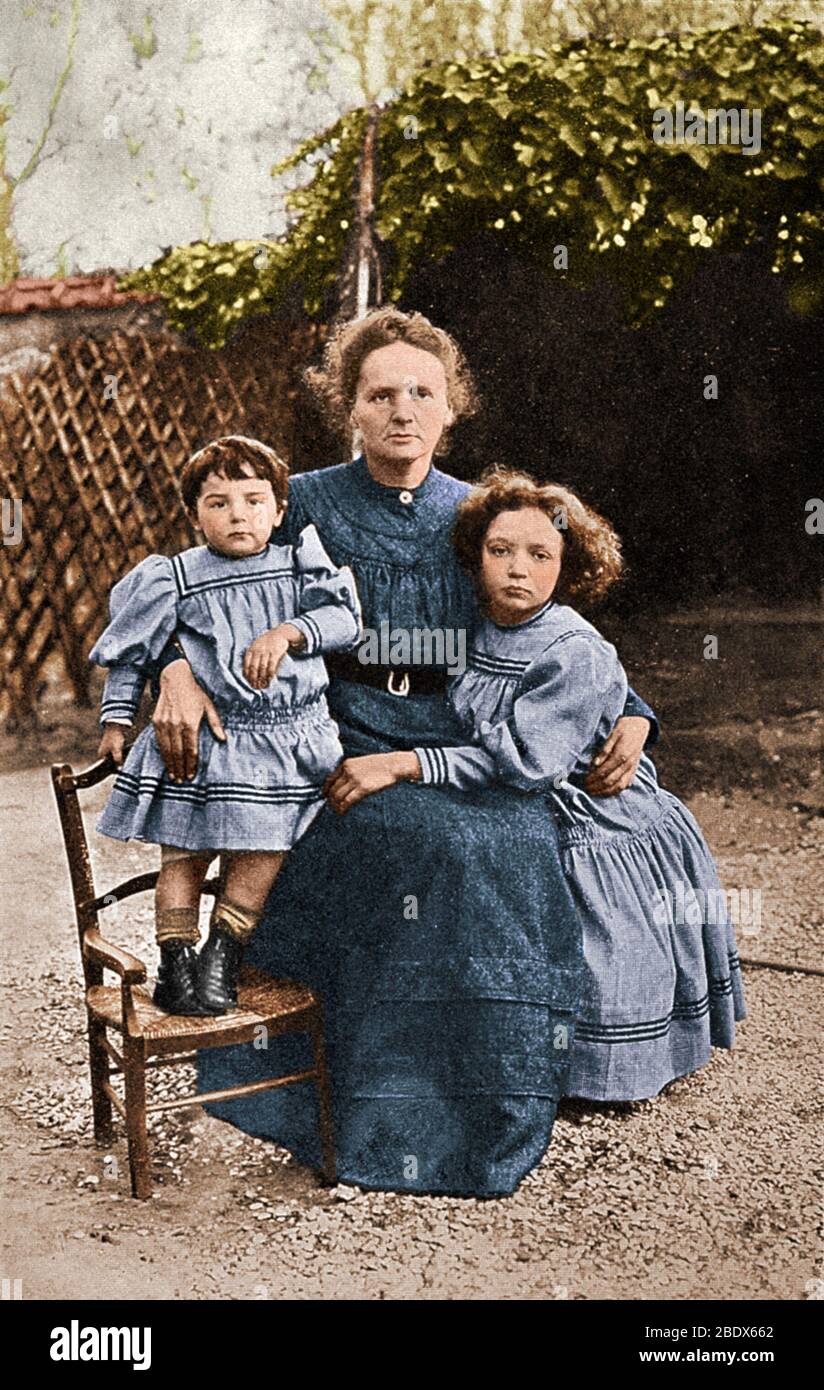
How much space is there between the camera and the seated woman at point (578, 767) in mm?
3270

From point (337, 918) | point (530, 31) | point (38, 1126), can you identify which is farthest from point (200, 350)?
point (38, 1126)

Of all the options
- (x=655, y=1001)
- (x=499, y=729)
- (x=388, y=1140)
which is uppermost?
(x=499, y=729)

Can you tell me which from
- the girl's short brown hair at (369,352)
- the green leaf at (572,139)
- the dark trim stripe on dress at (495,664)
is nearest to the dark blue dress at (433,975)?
the dark trim stripe on dress at (495,664)

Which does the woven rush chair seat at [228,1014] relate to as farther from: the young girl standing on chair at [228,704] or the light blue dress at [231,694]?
the light blue dress at [231,694]

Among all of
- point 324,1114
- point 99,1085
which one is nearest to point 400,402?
point 324,1114

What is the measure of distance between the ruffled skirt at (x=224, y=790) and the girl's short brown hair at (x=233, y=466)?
50 centimetres

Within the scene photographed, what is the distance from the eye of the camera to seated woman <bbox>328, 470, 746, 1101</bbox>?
3.27 metres

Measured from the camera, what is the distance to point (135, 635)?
3.17 metres

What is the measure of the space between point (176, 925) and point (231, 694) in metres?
0.52

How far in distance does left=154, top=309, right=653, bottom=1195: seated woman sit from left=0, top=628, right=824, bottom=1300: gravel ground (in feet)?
0.36

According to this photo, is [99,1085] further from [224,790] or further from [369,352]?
[369,352]

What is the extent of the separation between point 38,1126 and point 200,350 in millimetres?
2201

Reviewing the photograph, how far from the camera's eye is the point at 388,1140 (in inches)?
125
